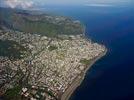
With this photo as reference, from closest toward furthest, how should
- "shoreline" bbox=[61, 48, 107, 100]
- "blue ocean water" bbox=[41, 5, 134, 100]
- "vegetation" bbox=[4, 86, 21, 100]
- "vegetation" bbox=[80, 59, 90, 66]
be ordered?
"vegetation" bbox=[4, 86, 21, 100] < "shoreline" bbox=[61, 48, 107, 100] < "blue ocean water" bbox=[41, 5, 134, 100] < "vegetation" bbox=[80, 59, 90, 66]

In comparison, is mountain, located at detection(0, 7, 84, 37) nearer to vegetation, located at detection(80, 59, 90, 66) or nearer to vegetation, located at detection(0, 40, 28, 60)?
vegetation, located at detection(0, 40, 28, 60)

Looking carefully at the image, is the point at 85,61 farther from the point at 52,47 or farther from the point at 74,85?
the point at 74,85

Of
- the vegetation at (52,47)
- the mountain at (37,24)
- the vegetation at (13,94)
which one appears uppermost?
the vegetation at (13,94)

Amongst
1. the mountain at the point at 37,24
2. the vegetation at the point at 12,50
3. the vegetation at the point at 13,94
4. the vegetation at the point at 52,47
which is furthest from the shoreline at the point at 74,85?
the mountain at the point at 37,24

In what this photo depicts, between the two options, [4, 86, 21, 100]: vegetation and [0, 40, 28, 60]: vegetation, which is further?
[0, 40, 28, 60]: vegetation

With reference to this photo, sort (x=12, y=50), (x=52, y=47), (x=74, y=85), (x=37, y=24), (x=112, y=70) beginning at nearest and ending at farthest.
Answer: (x=74, y=85), (x=112, y=70), (x=12, y=50), (x=52, y=47), (x=37, y=24)

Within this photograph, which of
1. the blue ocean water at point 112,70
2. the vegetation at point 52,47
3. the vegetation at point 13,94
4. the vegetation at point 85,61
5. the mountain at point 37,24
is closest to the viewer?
the vegetation at point 13,94

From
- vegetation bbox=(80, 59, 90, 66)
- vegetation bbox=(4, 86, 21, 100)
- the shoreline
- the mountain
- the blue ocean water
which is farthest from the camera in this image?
the mountain

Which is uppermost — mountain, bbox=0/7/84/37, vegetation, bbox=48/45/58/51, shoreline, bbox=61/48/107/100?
shoreline, bbox=61/48/107/100

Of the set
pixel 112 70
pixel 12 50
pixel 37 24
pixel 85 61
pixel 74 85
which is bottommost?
pixel 37 24

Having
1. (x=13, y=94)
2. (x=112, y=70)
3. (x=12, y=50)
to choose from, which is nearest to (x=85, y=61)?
(x=112, y=70)

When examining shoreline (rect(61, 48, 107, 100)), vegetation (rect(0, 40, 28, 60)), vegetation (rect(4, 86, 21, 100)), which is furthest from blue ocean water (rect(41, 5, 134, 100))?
vegetation (rect(0, 40, 28, 60))

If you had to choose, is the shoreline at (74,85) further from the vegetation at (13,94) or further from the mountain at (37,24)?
the mountain at (37,24)
